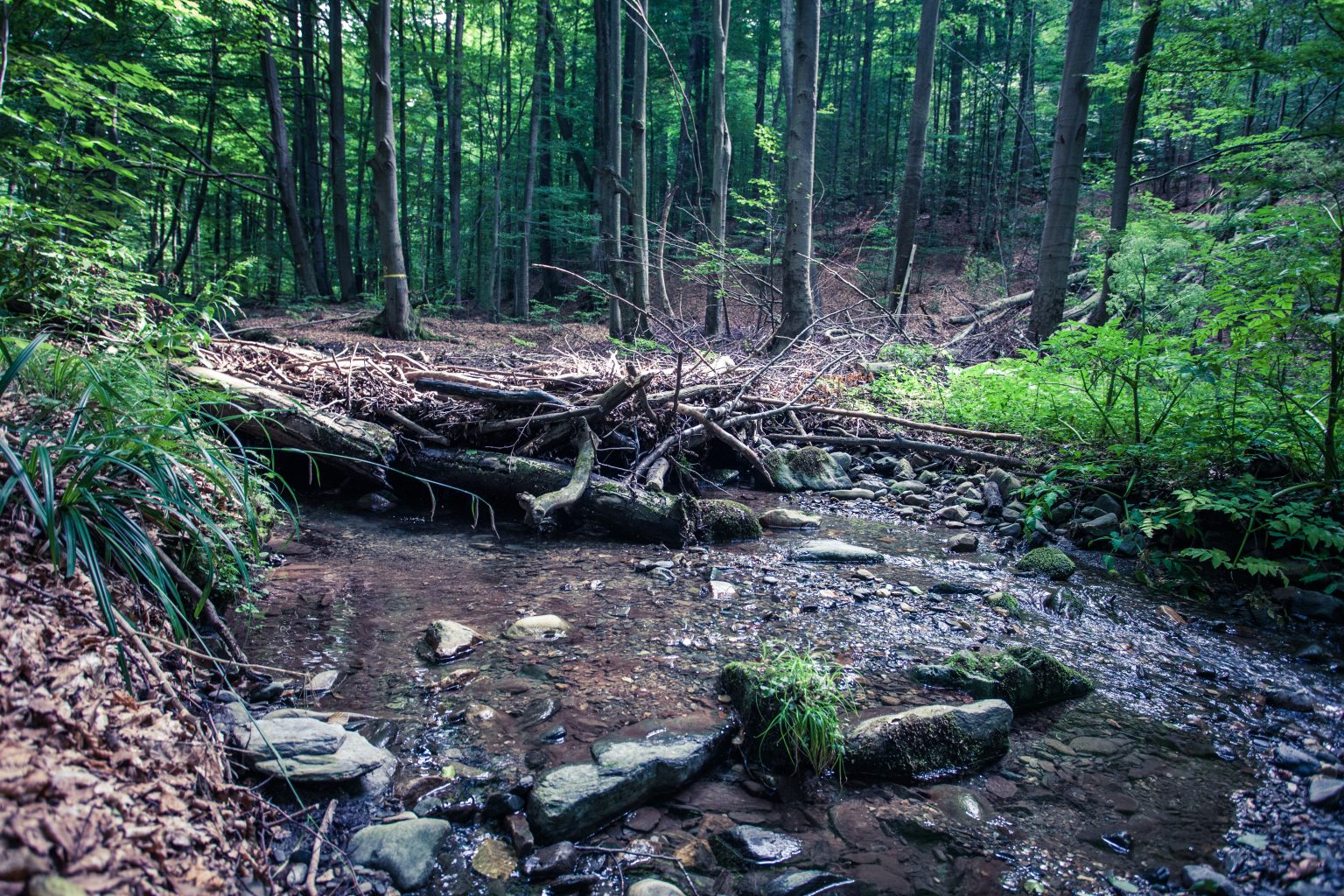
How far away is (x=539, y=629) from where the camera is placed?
143 inches

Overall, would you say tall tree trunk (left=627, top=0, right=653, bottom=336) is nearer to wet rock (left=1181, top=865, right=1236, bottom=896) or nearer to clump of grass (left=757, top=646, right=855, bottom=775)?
clump of grass (left=757, top=646, right=855, bottom=775)

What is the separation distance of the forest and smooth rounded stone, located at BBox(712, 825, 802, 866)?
0.02m

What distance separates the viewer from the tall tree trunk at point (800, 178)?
10.2 m

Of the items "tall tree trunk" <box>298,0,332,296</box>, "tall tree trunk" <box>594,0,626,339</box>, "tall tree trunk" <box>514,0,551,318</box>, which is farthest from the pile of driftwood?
"tall tree trunk" <box>298,0,332,296</box>

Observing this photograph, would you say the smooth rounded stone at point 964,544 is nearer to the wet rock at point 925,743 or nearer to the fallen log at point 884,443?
the fallen log at point 884,443

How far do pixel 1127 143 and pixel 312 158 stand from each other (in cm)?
2313

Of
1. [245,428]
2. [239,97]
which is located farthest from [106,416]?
[239,97]

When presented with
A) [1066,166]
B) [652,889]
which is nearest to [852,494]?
[652,889]

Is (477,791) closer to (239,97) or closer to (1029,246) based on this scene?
(239,97)

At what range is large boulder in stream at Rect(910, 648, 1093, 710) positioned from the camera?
302 cm

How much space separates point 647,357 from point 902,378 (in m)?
3.39

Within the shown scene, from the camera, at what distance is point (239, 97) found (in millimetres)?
19156

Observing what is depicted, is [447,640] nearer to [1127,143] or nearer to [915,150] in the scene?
[1127,143]

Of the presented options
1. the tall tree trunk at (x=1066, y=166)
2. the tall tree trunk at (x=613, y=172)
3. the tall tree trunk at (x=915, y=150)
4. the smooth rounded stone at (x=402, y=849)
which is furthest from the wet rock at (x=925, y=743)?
the tall tree trunk at (x=915, y=150)
